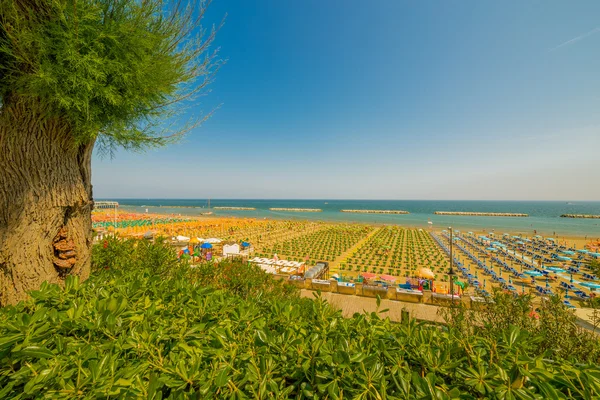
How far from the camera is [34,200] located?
9.57ft

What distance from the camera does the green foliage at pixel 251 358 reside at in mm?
1133

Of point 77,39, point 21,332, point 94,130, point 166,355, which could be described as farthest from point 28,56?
point 166,355

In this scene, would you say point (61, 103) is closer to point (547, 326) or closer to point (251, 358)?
point (251, 358)

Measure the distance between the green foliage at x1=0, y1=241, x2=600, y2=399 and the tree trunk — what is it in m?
1.42

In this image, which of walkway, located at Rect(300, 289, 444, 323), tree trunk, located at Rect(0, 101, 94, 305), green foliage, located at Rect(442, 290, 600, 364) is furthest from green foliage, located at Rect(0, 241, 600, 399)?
walkway, located at Rect(300, 289, 444, 323)

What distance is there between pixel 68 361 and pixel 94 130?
272 centimetres

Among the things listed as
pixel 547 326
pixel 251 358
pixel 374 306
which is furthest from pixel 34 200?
pixel 374 306

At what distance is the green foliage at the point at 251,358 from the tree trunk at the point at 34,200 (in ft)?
4.64

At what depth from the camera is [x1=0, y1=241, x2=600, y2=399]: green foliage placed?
44.6 inches

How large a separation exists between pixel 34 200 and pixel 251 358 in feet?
11.6

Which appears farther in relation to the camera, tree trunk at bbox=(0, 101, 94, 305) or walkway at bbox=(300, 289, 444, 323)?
walkway at bbox=(300, 289, 444, 323)

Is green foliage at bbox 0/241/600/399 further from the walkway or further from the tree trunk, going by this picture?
the walkway

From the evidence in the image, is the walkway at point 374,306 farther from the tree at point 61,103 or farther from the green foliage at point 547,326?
the tree at point 61,103

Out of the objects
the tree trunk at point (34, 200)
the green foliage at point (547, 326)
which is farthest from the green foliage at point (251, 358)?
the tree trunk at point (34, 200)
